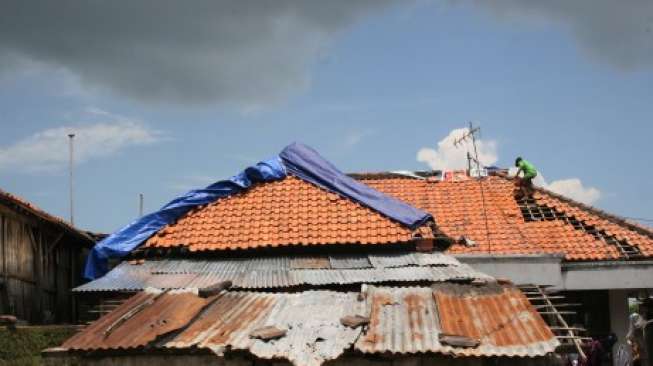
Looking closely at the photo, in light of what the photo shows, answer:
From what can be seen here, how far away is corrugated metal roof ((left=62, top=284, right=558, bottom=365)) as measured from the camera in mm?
9492

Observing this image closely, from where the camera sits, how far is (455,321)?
10188 millimetres

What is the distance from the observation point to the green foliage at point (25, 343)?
12789 mm

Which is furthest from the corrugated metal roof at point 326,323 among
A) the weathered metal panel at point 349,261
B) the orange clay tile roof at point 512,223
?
the orange clay tile roof at point 512,223

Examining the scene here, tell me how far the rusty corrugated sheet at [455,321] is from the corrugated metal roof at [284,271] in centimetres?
98

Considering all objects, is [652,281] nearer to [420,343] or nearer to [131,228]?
[420,343]

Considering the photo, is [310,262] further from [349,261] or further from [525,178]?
[525,178]

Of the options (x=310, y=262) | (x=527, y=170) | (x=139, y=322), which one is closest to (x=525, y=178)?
(x=527, y=170)

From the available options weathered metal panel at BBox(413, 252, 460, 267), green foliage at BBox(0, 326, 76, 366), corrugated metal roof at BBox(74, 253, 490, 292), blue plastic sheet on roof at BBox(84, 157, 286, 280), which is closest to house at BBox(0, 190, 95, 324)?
green foliage at BBox(0, 326, 76, 366)

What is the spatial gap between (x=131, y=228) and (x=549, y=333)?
8.75 metres

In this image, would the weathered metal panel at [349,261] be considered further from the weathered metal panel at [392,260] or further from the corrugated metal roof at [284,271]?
the weathered metal panel at [392,260]

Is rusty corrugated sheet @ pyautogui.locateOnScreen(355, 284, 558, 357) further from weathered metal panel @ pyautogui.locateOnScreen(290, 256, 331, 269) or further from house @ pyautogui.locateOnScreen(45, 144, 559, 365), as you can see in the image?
weathered metal panel @ pyautogui.locateOnScreen(290, 256, 331, 269)

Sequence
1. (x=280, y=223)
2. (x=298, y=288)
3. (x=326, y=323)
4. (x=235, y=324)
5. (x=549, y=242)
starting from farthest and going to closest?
(x=549, y=242) → (x=280, y=223) → (x=298, y=288) → (x=235, y=324) → (x=326, y=323)

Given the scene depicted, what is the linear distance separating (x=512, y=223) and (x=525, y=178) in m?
2.03

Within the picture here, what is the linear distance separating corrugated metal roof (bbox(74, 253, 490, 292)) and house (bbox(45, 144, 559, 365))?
0.04m
